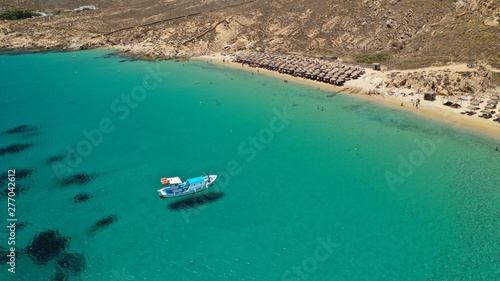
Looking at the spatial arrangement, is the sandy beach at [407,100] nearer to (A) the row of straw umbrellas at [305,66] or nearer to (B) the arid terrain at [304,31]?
(A) the row of straw umbrellas at [305,66]

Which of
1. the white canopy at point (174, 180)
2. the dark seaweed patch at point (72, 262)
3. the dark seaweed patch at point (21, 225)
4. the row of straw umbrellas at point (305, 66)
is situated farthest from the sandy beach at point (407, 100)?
the dark seaweed patch at point (21, 225)

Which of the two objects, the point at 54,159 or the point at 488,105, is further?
the point at 488,105

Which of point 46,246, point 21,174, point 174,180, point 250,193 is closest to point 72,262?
point 46,246

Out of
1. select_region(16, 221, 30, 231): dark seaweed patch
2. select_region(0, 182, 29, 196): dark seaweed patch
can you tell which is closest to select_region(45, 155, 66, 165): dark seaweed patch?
select_region(0, 182, 29, 196): dark seaweed patch

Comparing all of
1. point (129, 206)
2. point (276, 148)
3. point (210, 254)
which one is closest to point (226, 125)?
point (276, 148)

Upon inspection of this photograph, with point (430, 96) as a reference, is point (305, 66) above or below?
above

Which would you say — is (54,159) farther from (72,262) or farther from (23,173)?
(72,262)
